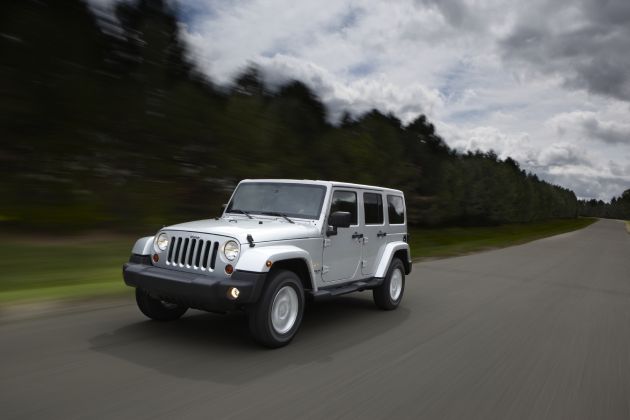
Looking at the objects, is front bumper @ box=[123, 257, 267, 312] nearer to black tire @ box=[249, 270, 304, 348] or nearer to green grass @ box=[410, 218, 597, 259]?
black tire @ box=[249, 270, 304, 348]

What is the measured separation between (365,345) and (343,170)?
20.6 meters

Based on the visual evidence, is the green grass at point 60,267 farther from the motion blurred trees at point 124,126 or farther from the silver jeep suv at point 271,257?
the silver jeep suv at point 271,257

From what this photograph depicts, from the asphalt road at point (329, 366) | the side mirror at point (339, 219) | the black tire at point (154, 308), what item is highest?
the side mirror at point (339, 219)

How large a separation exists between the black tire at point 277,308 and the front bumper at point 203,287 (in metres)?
0.18

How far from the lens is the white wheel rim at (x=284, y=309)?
5.34 metres

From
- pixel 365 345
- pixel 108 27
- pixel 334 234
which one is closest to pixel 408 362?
pixel 365 345

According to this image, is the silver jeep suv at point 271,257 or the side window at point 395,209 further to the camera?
the side window at point 395,209

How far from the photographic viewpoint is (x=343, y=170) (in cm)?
2605

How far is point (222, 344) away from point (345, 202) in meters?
2.40

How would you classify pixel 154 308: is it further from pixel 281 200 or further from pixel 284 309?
pixel 281 200

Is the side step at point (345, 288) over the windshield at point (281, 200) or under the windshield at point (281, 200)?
under

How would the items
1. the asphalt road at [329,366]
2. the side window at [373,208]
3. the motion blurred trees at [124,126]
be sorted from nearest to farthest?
1. the asphalt road at [329,366]
2. the side window at [373,208]
3. the motion blurred trees at [124,126]

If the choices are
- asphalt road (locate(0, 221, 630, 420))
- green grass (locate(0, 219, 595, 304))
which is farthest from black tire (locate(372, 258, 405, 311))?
green grass (locate(0, 219, 595, 304))

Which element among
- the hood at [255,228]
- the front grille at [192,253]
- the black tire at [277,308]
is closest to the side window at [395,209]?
the hood at [255,228]
